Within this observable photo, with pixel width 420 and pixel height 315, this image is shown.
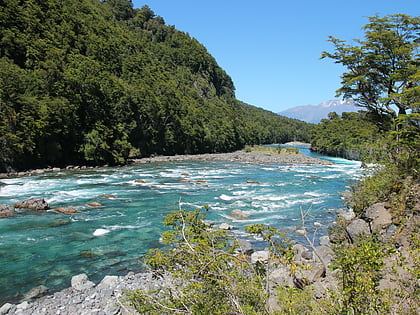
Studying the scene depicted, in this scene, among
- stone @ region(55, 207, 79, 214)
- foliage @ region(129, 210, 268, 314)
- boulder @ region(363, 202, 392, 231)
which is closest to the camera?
foliage @ region(129, 210, 268, 314)

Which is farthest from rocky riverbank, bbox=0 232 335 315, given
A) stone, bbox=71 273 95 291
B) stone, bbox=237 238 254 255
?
stone, bbox=237 238 254 255

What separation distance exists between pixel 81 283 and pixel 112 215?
831 cm

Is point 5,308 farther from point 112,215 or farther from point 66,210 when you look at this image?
point 66,210

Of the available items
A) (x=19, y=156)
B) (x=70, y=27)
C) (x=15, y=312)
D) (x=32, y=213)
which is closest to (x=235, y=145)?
(x=70, y=27)

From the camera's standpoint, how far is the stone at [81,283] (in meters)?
9.28

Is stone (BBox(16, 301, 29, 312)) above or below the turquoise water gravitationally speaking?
below

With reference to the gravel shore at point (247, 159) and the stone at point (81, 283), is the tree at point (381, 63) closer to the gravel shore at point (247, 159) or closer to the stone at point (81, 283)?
the stone at point (81, 283)

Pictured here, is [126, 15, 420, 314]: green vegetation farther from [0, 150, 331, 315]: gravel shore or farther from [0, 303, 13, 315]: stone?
[0, 303, 13, 315]: stone

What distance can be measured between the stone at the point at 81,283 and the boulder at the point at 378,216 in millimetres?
9992

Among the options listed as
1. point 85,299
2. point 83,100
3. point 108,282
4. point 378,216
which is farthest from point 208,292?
point 83,100

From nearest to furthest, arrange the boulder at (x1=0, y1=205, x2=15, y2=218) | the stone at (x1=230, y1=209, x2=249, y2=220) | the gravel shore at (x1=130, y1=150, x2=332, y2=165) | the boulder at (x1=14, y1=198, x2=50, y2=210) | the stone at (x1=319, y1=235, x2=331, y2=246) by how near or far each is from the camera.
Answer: the stone at (x1=319, y1=235, x2=331, y2=246)
the boulder at (x1=0, y1=205, x2=15, y2=218)
the stone at (x1=230, y1=209, x2=249, y2=220)
the boulder at (x1=14, y1=198, x2=50, y2=210)
the gravel shore at (x1=130, y1=150, x2=332, y2=165)

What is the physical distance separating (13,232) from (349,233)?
584 inches

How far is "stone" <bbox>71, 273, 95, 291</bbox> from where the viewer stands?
9.28 metres

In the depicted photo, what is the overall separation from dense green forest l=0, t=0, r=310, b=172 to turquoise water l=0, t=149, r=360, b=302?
8062 millimetres
